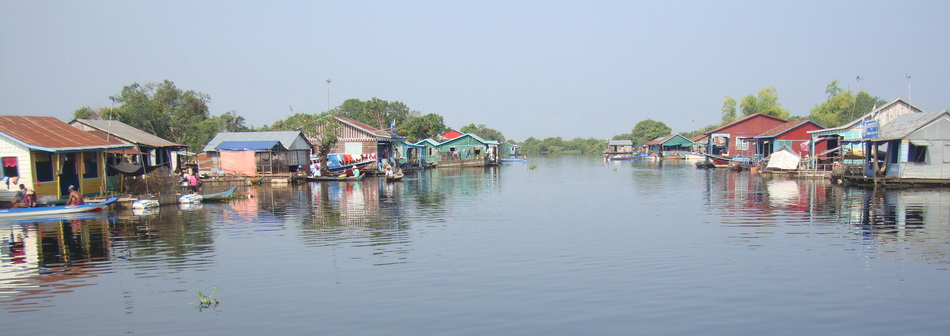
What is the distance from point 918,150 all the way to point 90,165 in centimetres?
3060

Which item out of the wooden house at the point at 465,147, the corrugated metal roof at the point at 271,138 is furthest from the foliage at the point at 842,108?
A: the corrugated metal roof at the point at 271,138

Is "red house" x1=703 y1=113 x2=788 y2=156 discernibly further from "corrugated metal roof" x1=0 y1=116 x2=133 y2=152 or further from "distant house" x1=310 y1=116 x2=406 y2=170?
"corrugated metal roof" x1=0 y1=116 x2=133 y2=152

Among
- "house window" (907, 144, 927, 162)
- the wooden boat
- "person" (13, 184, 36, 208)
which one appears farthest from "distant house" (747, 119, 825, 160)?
"person" (13, 184, 36, 208)

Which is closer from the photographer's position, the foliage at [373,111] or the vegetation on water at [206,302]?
the vegetation on water at [206,302]

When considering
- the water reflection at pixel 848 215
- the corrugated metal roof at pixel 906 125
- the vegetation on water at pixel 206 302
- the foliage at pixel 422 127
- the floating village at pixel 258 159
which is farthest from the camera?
the foliage at pixel 422 127

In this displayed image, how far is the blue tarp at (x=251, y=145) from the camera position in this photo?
106 feet

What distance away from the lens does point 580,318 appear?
25.9 feet

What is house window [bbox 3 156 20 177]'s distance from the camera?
A: 17766 mm

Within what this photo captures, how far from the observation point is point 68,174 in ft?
64.6

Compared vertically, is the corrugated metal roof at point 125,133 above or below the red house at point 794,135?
above

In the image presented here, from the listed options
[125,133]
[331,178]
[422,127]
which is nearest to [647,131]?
[422,127]

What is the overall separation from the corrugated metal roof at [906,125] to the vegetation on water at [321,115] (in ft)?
96.5

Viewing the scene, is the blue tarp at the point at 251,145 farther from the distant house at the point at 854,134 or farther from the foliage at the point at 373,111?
the foliage at the point at 373,111

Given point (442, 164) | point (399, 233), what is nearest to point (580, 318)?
point (399, 233)
